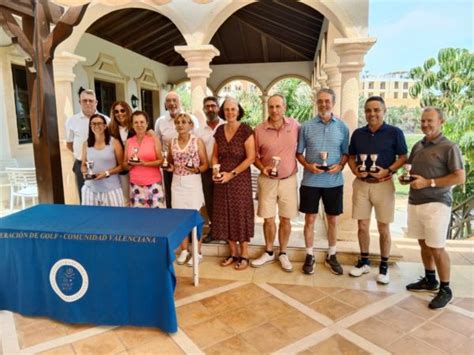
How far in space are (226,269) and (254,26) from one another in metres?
6.48

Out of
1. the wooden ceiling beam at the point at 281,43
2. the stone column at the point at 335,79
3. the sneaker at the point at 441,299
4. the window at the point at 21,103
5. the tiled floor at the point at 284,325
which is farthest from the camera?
the wooden ceiling beam at the point at 281,43

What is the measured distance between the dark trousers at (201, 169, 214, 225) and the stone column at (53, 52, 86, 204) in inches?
80.5

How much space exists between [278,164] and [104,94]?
617 cm

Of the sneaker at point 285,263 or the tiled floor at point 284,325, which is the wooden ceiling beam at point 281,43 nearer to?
the sneaker at point 285,263

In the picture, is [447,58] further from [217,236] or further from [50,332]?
[50,332]

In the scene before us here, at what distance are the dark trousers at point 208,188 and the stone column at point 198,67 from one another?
80cm

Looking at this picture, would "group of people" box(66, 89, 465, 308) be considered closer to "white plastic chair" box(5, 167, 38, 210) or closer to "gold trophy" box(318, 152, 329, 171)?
"gold trophy" box(318, 152, 329, 171)

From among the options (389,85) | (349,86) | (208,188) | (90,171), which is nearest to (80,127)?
(90,171)

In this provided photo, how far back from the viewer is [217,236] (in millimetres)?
3088

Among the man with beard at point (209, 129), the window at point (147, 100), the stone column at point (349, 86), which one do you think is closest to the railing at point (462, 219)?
the stone column at point (349, 86)

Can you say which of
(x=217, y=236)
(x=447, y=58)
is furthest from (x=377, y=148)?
(x=447, y=58)

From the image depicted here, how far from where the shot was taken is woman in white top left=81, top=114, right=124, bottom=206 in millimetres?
2979

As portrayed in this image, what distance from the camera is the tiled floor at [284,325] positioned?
2.11 m

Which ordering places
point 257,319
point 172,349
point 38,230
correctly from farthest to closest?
point 257,319, point 38,230, point 172,349
